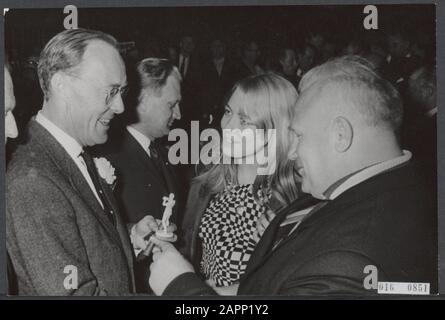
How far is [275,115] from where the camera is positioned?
→ 2719 millimetres

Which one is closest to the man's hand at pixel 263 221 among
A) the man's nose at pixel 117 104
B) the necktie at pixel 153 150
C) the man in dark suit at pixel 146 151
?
the man in dark suit at pixel 146 151

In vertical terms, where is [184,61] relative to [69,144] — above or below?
above

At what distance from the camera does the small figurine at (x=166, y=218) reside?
108 inches

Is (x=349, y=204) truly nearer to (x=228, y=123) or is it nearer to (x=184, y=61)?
(x=228, y=123)

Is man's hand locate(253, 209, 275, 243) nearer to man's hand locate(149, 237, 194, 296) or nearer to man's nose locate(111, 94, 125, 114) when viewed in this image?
man's hand locate(149, 237, 194, 296)

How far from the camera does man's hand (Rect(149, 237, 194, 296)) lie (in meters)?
2.76

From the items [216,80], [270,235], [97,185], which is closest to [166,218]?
[97,185]

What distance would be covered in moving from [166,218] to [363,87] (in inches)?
35.1

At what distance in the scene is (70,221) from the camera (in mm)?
2639

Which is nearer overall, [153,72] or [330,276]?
[330,276]

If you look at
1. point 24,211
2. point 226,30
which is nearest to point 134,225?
point 24,211

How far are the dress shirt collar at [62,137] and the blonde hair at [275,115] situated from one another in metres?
0.62

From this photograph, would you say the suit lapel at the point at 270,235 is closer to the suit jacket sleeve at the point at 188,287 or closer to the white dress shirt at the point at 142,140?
the suit jacket sleeve at the point at 188,287

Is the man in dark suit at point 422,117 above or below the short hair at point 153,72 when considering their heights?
below
